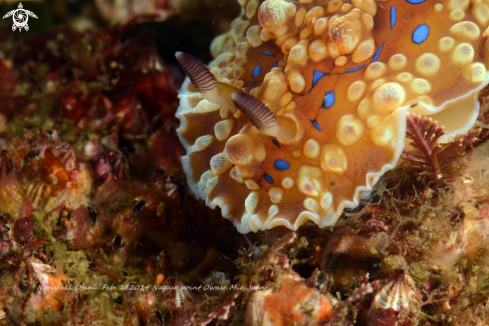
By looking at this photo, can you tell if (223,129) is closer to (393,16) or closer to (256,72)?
(256,72)

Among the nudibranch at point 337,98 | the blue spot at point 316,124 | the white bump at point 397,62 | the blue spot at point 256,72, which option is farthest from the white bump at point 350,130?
the blue spot at point 256,72

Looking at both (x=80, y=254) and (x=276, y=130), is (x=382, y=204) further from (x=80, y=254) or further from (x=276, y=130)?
(x=80, y=254)

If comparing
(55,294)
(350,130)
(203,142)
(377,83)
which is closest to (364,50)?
(377,83)

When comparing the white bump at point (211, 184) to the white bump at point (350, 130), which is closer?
the white bump at point (350, 130)

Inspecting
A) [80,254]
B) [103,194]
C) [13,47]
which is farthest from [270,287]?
[13,47]

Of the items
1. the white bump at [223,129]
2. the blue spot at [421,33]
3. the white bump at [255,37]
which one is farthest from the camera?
the white bump at [255,37]

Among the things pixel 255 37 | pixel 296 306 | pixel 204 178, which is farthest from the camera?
pixel 255 37

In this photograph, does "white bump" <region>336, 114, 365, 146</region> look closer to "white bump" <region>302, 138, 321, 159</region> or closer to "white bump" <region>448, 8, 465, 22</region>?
"white bump" <region>302, 138, 321, 159</region>

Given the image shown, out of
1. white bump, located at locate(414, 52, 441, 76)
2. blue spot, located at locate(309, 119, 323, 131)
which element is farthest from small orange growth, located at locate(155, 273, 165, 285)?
white bump, located at locate(414, 52, 441, 76)

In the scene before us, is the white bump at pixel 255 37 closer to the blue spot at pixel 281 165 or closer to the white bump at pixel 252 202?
the blue spot at pixel 281 165
